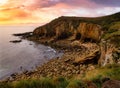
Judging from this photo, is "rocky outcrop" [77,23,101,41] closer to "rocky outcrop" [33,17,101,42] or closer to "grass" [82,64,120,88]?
"rocky outcrop" [33,17,101,42]

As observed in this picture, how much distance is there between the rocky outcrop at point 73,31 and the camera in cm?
8148

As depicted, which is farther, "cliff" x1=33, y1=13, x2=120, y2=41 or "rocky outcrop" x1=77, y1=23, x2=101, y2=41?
"cliff" x1=33, y1=13, x2=120, y2=41

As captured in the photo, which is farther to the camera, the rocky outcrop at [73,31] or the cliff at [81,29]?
the rocky outcrop at [73,31]

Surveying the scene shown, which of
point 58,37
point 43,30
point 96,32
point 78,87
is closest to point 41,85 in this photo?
point 78,87

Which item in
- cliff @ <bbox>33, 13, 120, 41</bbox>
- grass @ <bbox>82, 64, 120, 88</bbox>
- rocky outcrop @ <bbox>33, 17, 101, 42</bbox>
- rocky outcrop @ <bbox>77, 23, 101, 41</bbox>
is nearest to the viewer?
grass @ <bbox>82, 64, 120, 88</bbox>

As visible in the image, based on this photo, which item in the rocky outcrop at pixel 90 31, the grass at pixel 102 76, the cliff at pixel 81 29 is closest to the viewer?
the grass at pixel 102 76

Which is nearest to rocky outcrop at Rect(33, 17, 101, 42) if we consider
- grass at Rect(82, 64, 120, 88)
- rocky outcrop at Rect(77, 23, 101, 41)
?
rocky outcrop at Rect(77, 23, 101, 41)

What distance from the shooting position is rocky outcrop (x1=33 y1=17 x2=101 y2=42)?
8148cm

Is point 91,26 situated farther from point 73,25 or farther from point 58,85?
point 58,85

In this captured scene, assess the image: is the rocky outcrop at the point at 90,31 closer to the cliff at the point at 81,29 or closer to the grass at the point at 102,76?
the cliff at the point at 81,29

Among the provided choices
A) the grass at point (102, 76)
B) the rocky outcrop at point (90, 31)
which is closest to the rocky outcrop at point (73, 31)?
the rocky outcrop at point (90, 31)

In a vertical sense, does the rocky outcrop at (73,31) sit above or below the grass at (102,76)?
below

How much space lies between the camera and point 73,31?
102250mm

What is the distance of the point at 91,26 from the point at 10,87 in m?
74.2
